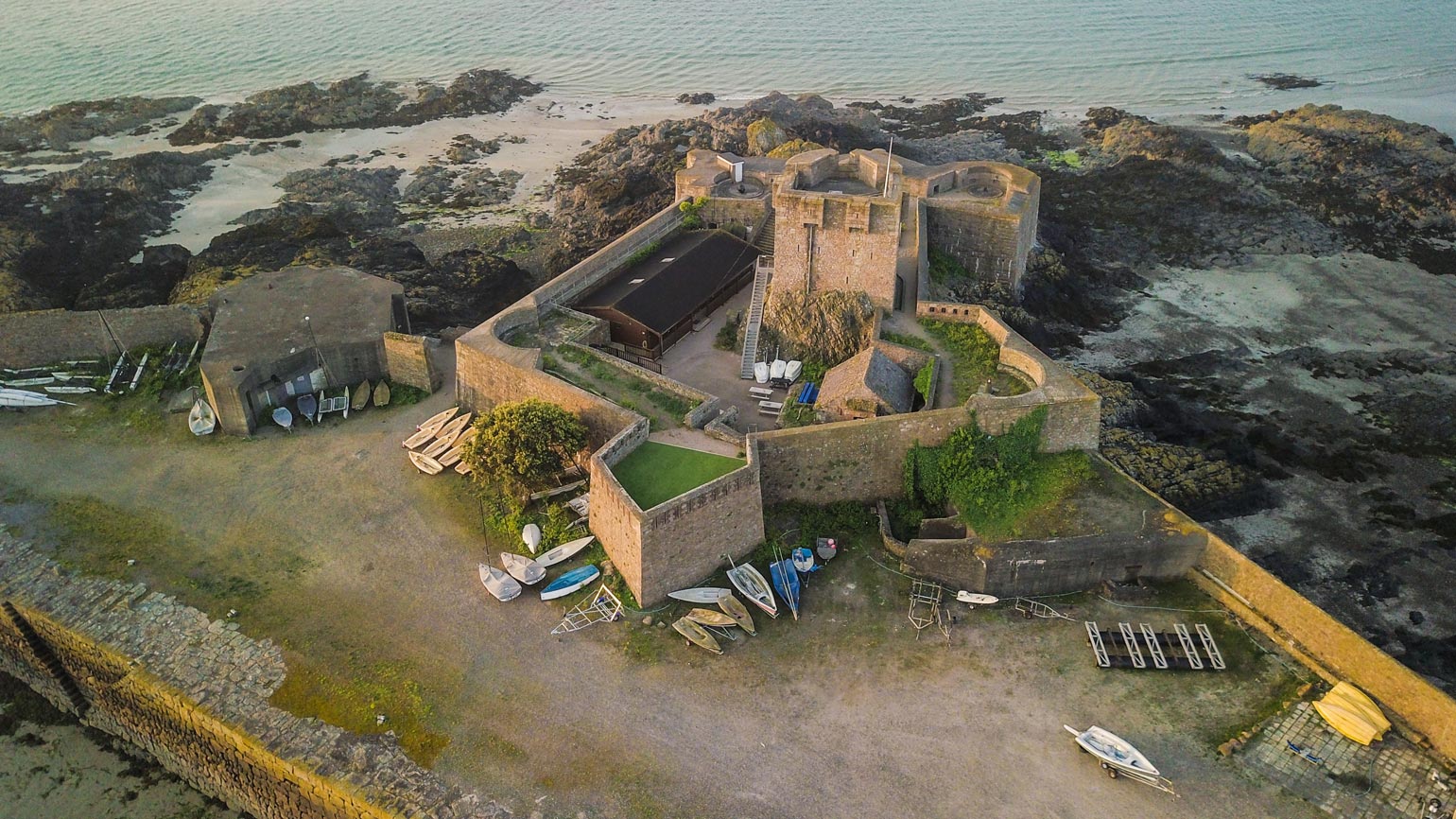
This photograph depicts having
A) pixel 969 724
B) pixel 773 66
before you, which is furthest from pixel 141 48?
pixel 969 724

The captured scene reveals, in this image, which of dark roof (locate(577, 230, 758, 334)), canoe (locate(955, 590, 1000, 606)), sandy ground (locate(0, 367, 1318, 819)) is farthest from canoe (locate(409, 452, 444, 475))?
canoe (locate(955, 590, 1000, 606))

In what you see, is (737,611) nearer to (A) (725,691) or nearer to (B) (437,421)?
(A) (725,691)

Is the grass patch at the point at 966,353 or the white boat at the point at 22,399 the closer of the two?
the grass patch at the point at 966,353

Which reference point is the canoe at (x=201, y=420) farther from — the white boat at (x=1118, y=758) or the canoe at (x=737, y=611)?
the white boat at (x=1118, y=758)

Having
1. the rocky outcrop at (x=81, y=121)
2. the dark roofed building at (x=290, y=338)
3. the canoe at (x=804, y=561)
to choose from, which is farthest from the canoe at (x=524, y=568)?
the rocky outcrop at (x=81, y=121)

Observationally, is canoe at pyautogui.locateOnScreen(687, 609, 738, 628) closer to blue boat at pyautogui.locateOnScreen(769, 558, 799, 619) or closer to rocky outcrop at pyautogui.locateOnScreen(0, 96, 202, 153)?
blue boat at pyautogui.locateOnScreen(769, 558, 799, 619)

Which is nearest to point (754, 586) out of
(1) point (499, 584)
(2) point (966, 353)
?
(1) point (499, 584)
